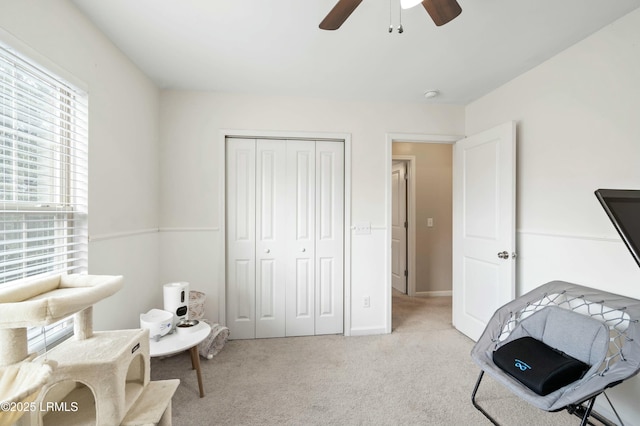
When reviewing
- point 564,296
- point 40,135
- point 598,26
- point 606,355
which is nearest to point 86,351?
point 40,135

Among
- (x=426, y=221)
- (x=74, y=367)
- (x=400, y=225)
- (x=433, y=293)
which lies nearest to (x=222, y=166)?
(x=74, y=367)

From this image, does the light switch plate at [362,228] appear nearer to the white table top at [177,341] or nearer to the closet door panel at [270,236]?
the closet door panel at [270,236]

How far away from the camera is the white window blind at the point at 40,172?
4.10ft

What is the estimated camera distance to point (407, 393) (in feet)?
6.57

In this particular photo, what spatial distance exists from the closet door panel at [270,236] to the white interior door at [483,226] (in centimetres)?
183

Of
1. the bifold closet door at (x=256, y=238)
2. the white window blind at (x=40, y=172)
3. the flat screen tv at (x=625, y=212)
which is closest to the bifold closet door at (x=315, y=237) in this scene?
the bifold closet door at (x=256, y=238)

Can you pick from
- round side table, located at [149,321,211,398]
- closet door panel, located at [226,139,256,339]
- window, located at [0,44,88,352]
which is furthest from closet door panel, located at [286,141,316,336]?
window, located at [0,44,88,352]

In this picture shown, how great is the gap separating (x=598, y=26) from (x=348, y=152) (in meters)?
1.90

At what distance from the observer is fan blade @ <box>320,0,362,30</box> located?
1256mm

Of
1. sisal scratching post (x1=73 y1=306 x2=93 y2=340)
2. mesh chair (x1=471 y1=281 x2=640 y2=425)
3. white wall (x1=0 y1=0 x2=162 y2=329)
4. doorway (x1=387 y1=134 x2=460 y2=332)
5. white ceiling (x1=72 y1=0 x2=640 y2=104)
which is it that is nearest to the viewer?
sisal scratching post (x1=73 y1=306 x2=93 y2=340)

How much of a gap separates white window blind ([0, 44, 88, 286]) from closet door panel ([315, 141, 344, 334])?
1869mm

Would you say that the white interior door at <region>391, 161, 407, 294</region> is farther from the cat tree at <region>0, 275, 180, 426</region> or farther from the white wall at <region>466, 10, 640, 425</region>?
the cat tree at <region>0, 275, 180, 426</region>

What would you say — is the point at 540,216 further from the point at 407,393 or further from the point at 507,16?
the point at 407,393

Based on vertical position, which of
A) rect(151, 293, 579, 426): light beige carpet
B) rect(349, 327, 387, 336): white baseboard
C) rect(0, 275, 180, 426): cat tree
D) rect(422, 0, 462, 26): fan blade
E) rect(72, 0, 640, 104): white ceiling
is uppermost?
rect(72, 0, 640, 104): white ceiling
